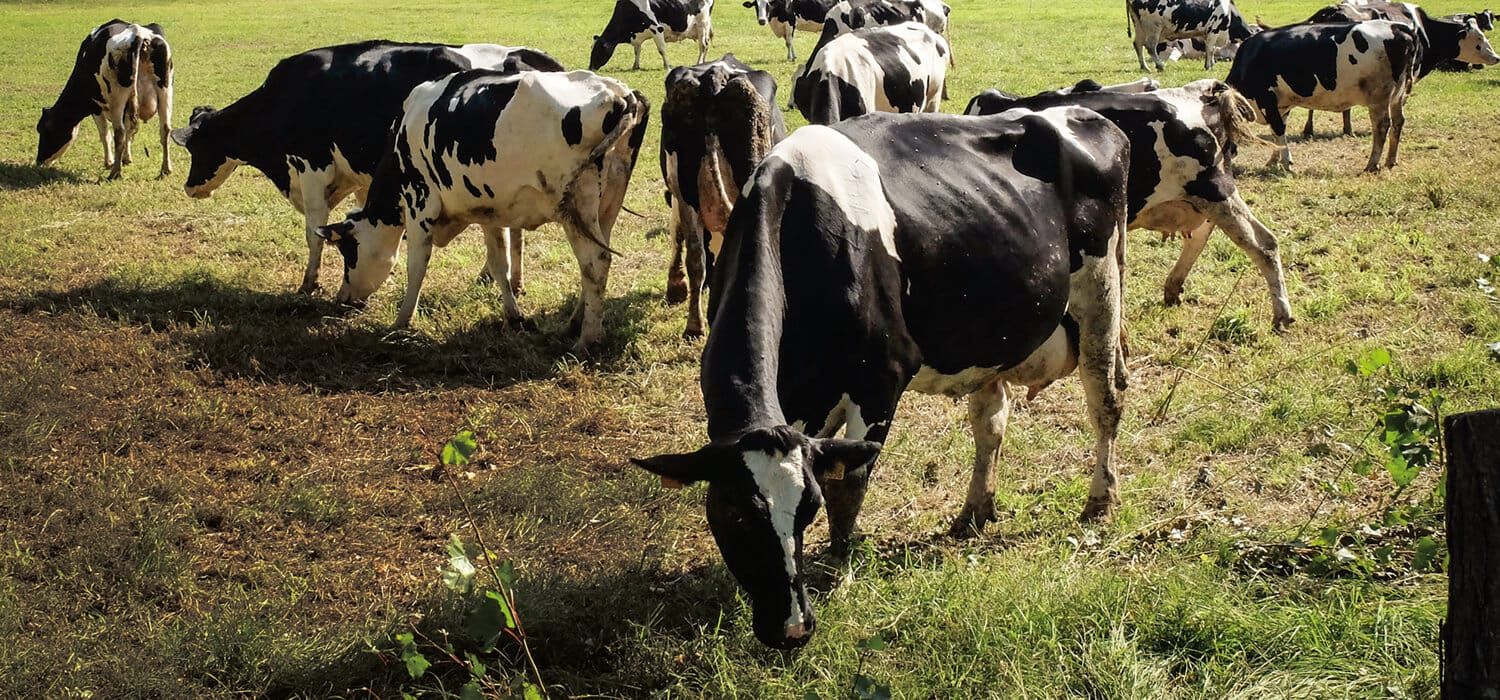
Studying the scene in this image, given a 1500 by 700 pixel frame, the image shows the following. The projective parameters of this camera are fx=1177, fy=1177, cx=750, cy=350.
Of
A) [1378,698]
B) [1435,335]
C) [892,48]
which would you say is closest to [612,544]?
[1378,698]

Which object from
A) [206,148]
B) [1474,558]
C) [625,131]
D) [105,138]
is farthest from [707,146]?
[105,138]

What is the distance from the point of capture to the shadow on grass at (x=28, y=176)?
14.0 meters

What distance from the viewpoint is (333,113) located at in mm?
10016

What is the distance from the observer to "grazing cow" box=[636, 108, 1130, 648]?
379cm

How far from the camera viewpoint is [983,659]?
4.19 metres

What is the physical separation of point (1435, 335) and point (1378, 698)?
16.5ft

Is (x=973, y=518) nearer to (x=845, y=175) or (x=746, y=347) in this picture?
(x=845, y=175)

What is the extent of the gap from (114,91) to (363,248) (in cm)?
848

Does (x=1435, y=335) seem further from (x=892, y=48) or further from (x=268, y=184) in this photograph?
(x=268, y=184)

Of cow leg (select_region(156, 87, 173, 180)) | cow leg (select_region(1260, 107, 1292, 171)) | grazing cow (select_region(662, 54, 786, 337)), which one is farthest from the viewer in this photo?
cow leg (select_region(156, 87, 173, 180))

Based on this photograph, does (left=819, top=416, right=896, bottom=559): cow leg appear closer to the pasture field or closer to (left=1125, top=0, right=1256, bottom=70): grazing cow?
the pasture field

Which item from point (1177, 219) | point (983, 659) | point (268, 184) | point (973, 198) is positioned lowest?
point (268, 184)

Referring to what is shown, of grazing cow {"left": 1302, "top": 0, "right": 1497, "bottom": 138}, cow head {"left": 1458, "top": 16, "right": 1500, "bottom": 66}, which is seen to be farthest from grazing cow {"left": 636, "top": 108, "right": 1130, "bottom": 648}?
cow head {"left": 1458, "top": 16, "right": 1500, "bottom": 66}

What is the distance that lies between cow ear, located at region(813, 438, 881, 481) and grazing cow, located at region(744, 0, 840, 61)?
75.5ft
